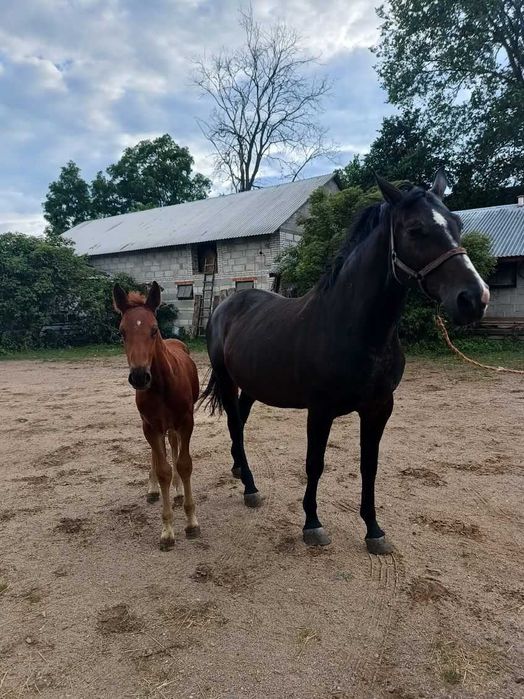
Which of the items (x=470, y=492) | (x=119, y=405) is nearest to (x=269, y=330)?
(x=470, y=492)

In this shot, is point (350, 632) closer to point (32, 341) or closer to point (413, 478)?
point (413, 478)

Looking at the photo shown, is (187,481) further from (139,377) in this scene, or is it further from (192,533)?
(139,377)

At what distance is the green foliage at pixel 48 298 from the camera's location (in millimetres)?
15898

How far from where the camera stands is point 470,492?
3.68m

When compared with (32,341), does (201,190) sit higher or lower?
higher

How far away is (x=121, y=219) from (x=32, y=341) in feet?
38.8

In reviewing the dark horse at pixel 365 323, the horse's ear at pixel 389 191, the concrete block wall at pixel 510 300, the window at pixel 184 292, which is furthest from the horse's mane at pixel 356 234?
the window at pixel 184 292

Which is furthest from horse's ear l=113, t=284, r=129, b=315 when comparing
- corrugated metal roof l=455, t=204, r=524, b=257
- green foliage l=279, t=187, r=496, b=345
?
corrugated metal roof l=455, t=204, r=524, b=257

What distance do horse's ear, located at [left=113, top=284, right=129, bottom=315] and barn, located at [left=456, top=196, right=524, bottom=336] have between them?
12166 mm

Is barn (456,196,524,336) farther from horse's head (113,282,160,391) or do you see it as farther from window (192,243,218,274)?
horse's head (113,282,160,391)

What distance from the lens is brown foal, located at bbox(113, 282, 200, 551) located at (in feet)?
8.59

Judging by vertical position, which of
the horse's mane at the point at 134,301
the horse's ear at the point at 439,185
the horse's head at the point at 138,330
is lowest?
the horse's head at the point at 138,330

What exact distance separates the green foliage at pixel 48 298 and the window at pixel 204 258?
3.79m

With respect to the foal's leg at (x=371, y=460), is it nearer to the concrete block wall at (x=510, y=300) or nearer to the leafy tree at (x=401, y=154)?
the concrete block wall at (x=510, y=300)
